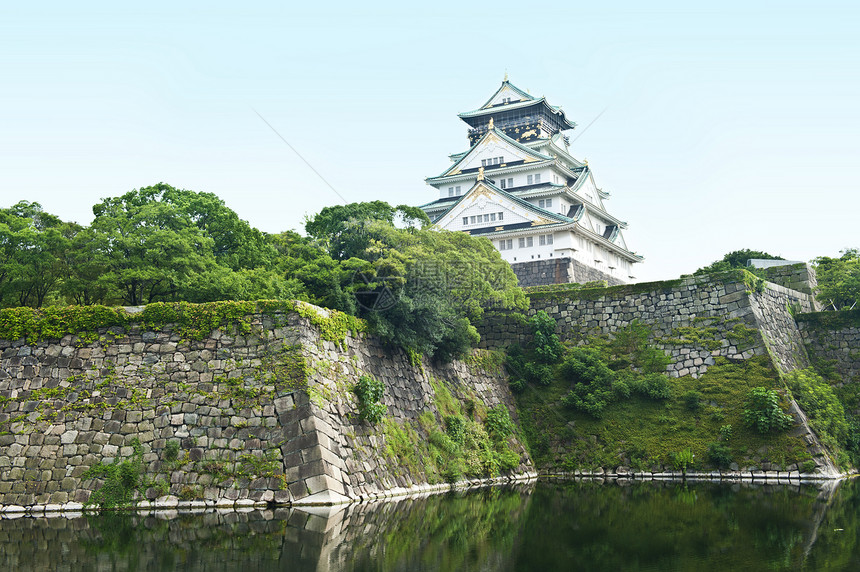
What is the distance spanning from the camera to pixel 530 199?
169 ft

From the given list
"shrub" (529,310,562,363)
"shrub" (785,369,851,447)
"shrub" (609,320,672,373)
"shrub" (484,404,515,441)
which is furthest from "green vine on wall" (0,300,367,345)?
"shrub" (785,369,851,447)

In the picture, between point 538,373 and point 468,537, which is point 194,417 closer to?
point 468,537

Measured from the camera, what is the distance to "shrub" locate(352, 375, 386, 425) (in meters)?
21.2

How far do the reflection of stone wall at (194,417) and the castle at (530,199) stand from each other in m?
29.3

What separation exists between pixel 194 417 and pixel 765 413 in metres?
18.1

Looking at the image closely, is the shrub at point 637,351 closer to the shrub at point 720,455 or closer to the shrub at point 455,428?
the shrub at point 720,455

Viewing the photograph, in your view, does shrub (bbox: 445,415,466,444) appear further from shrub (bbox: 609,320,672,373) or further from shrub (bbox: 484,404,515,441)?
shrub (bbox: 609,320,672,373)

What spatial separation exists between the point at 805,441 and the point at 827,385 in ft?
21.0

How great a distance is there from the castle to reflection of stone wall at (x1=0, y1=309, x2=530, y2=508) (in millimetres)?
29337

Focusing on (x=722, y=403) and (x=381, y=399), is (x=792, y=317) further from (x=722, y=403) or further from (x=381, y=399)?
(x=381, y=399)

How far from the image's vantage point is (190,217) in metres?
26.0

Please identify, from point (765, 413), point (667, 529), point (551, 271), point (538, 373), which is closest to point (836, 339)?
point (765, 413)

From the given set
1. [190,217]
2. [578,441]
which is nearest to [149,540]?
[190,217]

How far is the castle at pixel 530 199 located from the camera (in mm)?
48812
